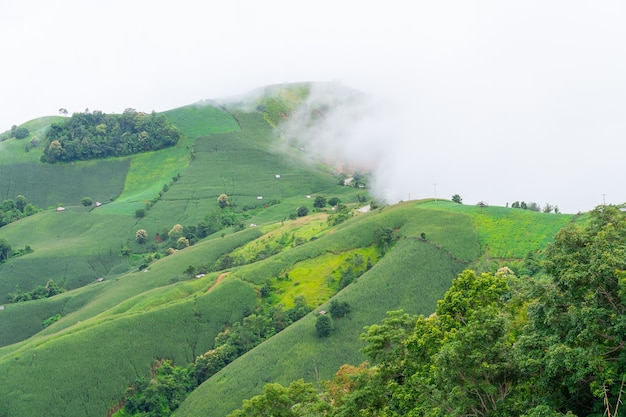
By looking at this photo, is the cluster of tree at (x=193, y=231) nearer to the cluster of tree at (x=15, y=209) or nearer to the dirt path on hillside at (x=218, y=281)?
the dirt path on hillside at (x=218, y=281)

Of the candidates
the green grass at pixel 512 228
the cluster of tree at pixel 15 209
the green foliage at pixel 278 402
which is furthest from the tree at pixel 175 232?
the green foliage at pixel 278 402

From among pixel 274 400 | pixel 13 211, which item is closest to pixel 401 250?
pixel 274 400

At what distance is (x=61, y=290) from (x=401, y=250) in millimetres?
82316

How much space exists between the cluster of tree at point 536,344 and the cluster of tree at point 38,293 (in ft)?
380

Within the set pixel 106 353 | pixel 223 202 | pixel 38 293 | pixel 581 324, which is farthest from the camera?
pixel 223 202

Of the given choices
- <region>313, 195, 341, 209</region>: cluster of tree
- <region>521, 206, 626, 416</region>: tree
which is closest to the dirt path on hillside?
<region>313, 195, 341, 209</region>: cluster of tree

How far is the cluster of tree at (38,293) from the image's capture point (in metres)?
142

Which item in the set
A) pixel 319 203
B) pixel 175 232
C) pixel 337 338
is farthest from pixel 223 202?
pixel 337 338

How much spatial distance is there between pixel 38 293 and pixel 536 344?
133m

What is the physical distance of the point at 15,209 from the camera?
192m

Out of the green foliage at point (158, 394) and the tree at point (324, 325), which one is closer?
the tree at point (324, 325)

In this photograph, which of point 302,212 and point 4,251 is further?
point 4,251

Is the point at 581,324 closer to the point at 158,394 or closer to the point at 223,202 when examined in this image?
the point at 158,394

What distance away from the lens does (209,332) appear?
10331 centimetres
